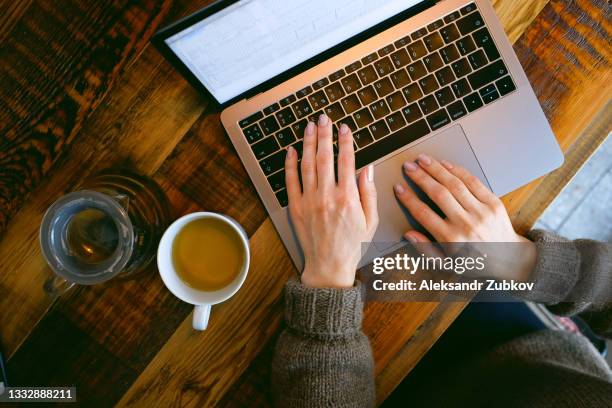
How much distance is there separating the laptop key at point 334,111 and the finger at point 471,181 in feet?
0.60

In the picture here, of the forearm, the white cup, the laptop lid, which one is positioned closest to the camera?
the laptop lid

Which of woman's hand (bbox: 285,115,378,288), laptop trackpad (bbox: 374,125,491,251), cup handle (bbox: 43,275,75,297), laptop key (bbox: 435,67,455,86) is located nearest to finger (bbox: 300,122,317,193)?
woman's hand (bbox: 285,115,378,288)

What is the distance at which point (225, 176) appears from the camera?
692 mm

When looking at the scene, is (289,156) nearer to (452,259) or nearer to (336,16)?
(336,16)

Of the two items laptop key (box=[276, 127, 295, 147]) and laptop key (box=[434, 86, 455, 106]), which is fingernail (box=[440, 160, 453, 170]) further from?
laptop key (box=[276, 127, 295, 147])

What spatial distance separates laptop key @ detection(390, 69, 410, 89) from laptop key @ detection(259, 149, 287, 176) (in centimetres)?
20

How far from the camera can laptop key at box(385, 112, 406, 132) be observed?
2.18 ft

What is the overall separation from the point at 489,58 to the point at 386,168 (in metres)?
0.23

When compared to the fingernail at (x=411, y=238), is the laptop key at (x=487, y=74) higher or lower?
higher

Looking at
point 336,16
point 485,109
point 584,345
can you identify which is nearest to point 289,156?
point 336,16

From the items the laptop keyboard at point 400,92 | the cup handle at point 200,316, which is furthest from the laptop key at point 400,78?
the cup handle at point 200,316

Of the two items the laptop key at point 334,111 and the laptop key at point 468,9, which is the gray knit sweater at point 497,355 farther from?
the laptop key at point 468,9

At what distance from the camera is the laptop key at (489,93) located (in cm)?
67

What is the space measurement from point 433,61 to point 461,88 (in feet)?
0.20
